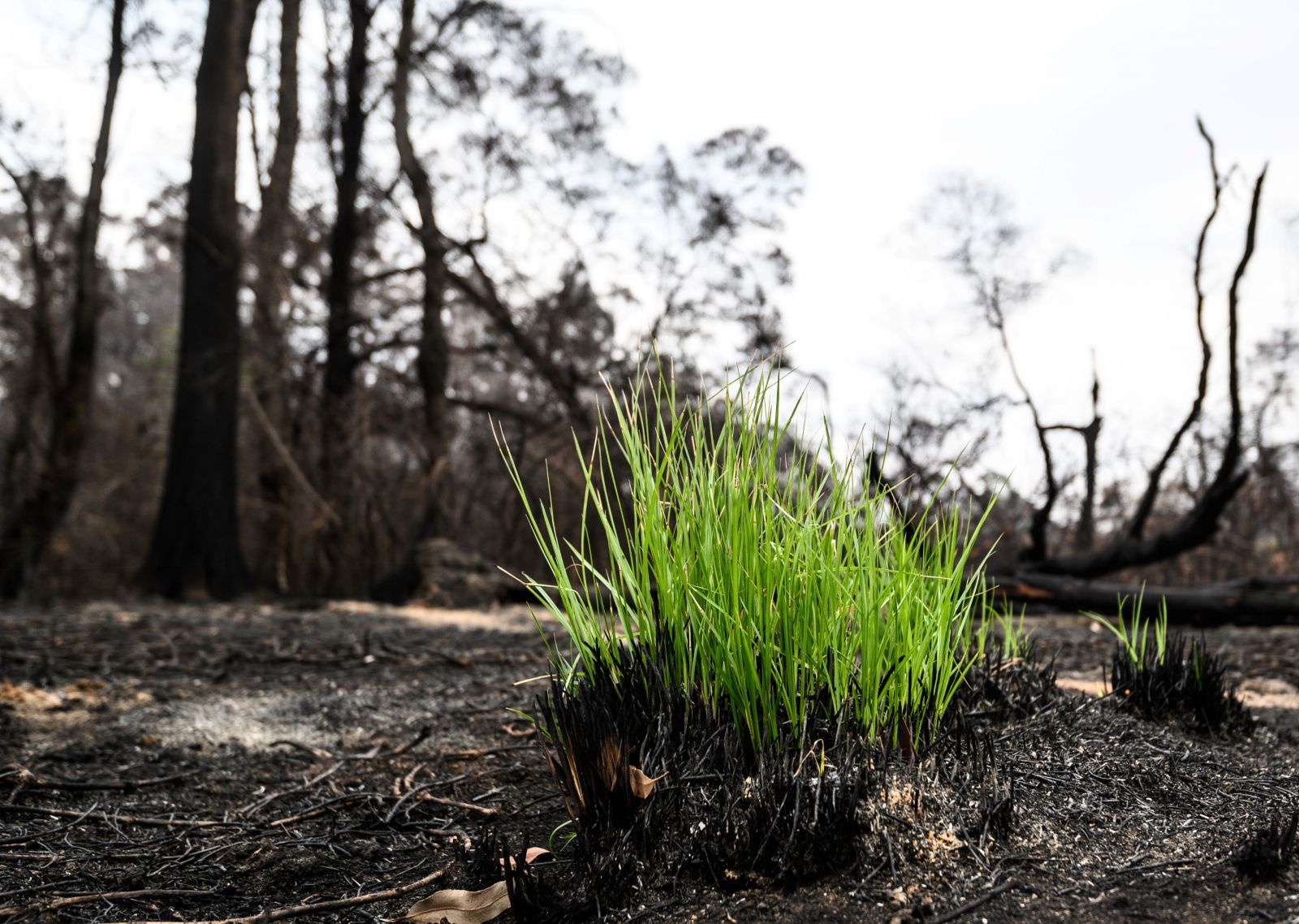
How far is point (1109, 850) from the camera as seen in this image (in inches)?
65.7

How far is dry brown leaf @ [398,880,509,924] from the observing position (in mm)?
1666

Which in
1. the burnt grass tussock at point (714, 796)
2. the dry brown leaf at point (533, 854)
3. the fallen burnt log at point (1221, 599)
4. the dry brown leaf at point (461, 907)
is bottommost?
the dry brown leaf at point (461, 907)

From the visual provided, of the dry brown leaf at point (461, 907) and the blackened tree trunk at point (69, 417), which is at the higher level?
the blackened tree trunk at point (69, 417)

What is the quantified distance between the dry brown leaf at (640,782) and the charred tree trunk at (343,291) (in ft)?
26.9

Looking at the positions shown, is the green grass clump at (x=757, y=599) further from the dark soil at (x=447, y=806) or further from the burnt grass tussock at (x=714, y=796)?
the dark soil at (x=447, y=806)

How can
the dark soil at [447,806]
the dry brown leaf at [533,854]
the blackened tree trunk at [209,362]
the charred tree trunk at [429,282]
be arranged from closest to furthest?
the dark soil at [447,806], the dry brown leaf at [533,854], the blackened tree trunk at [209,362], the charred tree trunk at [429,282]

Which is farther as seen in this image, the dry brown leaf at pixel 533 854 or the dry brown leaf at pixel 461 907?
the dry brown leaf at pixel 533 854

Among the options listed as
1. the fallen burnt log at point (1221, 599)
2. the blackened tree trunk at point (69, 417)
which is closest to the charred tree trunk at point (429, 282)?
the blackened tree trunk at point (69, 417)

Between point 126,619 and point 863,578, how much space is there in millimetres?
5479

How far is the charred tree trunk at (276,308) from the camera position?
9.55 m

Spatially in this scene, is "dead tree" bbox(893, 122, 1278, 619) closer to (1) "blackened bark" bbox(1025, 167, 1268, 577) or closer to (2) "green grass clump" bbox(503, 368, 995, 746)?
(1) "blackened bark" bbox(1025, 167, 1268, 577)

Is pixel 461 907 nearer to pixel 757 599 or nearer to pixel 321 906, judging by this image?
pixel 321 906

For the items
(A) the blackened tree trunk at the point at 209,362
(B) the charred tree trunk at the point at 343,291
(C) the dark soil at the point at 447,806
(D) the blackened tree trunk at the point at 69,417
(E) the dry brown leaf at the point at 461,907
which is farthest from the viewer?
(B) the charred tree trunk at the point at 343,291

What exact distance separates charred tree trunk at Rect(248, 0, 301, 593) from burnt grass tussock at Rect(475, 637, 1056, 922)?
769 cm
